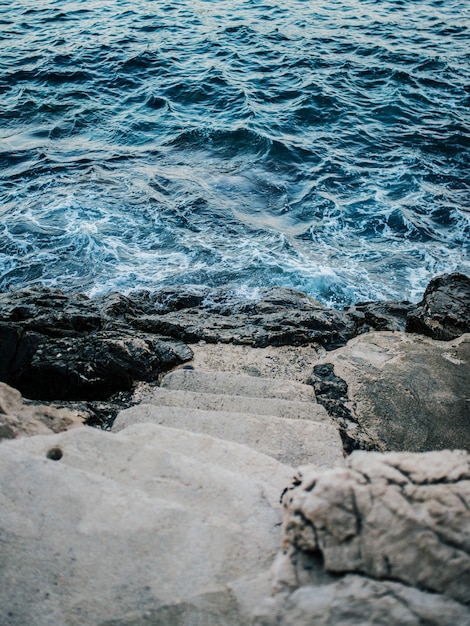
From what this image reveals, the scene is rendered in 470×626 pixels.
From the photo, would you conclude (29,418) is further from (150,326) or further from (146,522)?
(150,326)

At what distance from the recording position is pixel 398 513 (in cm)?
191

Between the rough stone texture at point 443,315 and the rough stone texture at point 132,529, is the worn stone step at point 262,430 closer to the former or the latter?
the rough stone texture at point 132,529

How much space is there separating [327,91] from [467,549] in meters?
13.4

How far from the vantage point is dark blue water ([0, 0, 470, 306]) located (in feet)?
26.5

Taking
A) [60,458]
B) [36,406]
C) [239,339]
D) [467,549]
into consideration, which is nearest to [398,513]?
[467,549]

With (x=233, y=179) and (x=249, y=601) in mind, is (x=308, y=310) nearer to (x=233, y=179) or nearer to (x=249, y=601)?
(x=249, y=601)

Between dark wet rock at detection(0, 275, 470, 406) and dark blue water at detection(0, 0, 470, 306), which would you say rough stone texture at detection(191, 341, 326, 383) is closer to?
dark wet rock at detection(0, 275, 470, 406)

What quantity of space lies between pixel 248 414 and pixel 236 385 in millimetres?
662

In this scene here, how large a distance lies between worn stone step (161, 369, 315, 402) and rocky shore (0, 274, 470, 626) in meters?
0.02

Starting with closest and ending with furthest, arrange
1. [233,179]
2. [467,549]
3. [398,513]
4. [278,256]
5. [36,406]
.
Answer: [467,549] < [398,513] < [36,406] < [278,256] < [233,179]

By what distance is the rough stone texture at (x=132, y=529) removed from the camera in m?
1.94

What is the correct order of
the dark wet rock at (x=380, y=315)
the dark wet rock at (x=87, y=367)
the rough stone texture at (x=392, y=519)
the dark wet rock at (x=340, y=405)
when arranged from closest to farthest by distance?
the rough stone texture at (x=392, y=519) → the dark wet rock at (x=340, y=405) → the dark wet rock at (x=87, y=367) → the dark wet rock at (x=380, y=315)

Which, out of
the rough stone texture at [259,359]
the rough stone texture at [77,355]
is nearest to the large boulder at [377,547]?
the rough stone texture at [259,359]

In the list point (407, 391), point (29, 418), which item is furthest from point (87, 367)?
point (407, 391)
